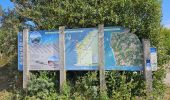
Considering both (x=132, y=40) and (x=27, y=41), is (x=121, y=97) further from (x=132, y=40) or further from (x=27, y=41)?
(x=27, y=41)

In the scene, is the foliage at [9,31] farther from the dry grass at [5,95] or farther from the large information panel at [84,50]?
the dry grass at [5,95]

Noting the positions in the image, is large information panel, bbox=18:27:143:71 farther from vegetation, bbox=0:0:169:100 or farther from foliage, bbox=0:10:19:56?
foliage, bbox=0:10:19:56

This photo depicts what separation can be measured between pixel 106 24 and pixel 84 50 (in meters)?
1.05

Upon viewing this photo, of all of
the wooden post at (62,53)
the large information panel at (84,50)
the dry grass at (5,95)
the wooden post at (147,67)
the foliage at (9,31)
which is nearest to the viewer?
the wooden post at (147,67)

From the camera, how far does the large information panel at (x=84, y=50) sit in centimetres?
1097

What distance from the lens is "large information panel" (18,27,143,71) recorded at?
11.0 metres

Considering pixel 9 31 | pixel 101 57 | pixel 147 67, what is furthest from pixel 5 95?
pixel 147 67

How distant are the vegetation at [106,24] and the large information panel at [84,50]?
0.26 m

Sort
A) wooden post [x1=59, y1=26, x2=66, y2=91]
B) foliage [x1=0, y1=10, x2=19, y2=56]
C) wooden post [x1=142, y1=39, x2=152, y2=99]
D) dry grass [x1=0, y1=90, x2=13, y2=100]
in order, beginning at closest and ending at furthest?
wooden post [x1=142, y1=39, x2=152, y2=99]
wooden post [x1=59, y1=26, x2=66, y2=91]
dry grass [x1=0, y1=90, x2=13, y2=100]
foliage [x1=0, y1=10, x2=19, y2=56]

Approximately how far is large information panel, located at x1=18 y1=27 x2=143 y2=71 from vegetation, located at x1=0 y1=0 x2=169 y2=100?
0.86 feet

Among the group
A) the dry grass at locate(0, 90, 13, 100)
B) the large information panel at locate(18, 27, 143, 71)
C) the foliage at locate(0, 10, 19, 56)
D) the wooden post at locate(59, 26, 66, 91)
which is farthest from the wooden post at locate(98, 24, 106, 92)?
the foliage at locate(0, 10, 19, 56)

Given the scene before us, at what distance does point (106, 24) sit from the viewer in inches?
460

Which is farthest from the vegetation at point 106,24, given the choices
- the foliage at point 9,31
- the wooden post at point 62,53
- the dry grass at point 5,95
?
the foliage at point 9,31

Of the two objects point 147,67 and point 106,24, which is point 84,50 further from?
point 147,67
